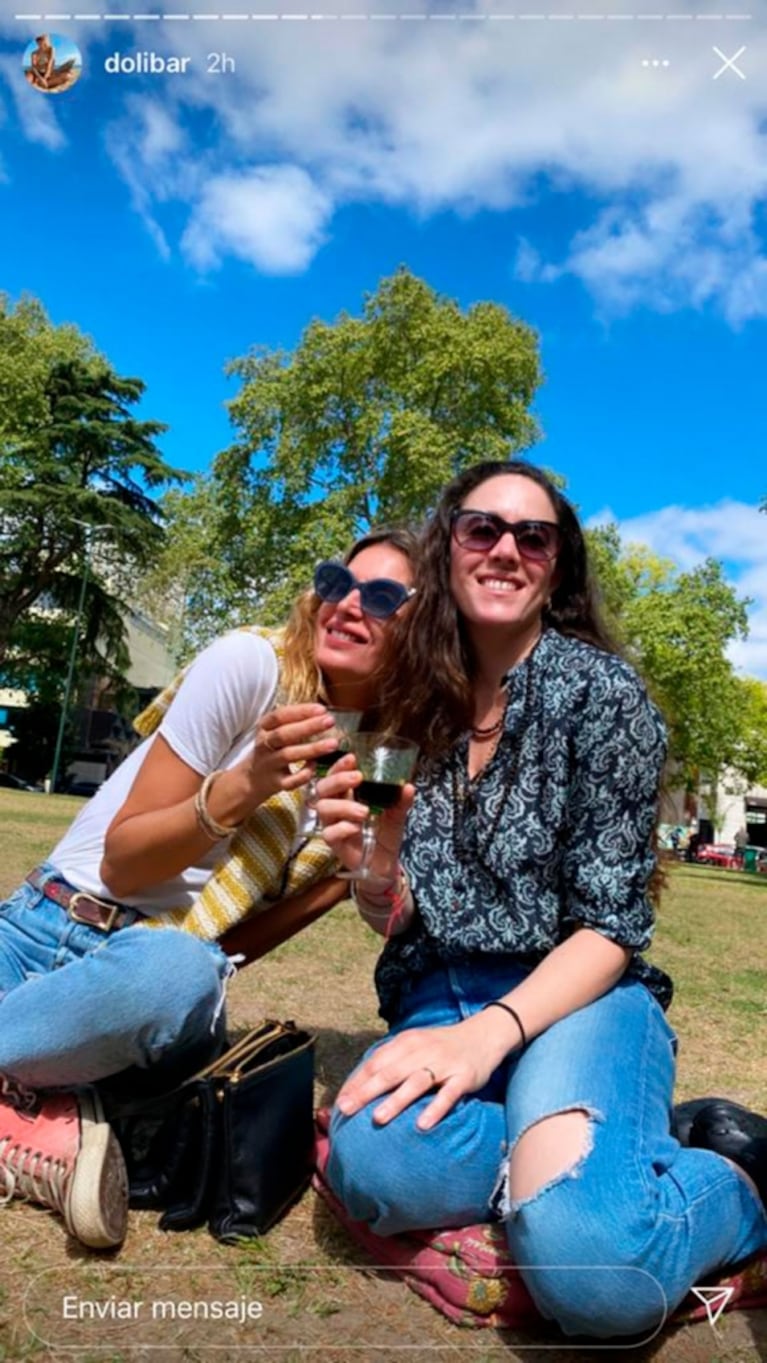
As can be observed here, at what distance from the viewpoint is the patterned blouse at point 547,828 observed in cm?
248

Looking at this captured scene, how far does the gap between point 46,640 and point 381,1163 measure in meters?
42.6

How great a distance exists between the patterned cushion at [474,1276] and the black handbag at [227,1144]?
285mm

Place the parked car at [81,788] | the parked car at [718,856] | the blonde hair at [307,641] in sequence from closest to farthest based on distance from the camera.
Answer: the blonde hair at [307,641] < the parked car at [81,788] < the parked car at [718,856]

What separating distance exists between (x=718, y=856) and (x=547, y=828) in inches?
2366

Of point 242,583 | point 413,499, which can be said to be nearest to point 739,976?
point 413,499

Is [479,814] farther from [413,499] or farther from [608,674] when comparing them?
[413,499]

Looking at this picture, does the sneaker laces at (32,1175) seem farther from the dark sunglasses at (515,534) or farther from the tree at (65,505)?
the tree at (65,505)

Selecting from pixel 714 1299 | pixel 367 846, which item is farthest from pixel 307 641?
pixel 714 1299

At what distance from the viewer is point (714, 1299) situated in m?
2.22

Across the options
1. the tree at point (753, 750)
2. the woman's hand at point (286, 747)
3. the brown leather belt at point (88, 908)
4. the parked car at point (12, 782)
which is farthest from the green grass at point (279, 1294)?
the tree at point (753, 750)

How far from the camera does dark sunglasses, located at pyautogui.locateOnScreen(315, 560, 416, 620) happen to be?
9.37 ft

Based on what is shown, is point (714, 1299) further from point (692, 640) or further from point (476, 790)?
point (692, 640)

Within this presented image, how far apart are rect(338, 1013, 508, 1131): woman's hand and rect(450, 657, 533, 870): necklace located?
1.70 feet

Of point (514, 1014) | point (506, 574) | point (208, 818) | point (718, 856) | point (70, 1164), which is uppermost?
point (506, 574)
